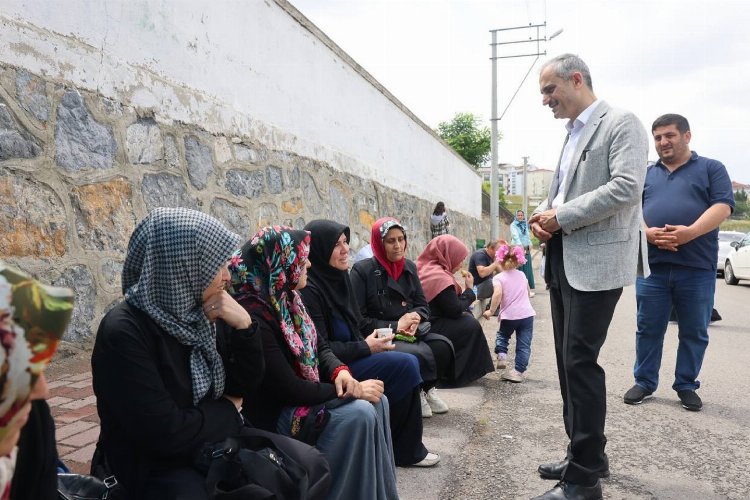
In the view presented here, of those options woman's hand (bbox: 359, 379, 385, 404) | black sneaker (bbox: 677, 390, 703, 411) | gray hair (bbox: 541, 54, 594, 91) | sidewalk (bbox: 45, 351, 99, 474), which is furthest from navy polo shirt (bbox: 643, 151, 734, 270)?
sidewalk (bbox: 45, 351, 99, 474)

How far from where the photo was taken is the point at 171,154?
3967mm

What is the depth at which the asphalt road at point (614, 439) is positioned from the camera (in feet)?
9.48

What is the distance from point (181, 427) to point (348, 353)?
1399 mm

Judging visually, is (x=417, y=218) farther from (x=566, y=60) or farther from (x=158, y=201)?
(x=566, y=60)

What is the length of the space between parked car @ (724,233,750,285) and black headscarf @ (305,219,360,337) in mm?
12859

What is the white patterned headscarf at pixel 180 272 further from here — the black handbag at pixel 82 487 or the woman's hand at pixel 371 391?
the woman's hand at pixel 371 391

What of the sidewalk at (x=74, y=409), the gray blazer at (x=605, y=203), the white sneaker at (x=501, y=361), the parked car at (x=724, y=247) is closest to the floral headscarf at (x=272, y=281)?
the sidewalk at (x=74, y=409)

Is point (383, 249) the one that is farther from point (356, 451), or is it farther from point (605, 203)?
point (356, 451)

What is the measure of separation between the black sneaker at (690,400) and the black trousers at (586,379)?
161cm

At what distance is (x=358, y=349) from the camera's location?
10.6 feet

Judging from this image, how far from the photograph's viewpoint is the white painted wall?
319 centimetres

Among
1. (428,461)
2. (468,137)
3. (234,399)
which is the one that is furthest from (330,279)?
(468,137)

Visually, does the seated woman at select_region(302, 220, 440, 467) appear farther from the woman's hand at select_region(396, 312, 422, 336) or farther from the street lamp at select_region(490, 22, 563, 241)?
the street lamp at select_region(490, 22, 563, 241)

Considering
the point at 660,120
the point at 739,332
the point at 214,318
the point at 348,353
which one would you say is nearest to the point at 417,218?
the point at 739,332
